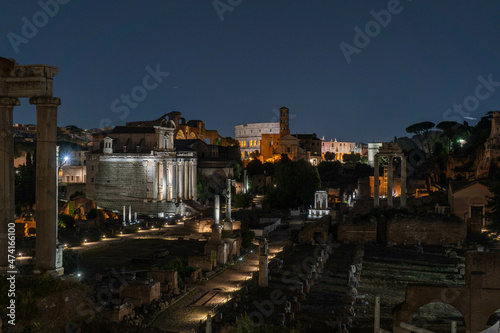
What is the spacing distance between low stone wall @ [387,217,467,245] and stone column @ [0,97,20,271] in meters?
24.9

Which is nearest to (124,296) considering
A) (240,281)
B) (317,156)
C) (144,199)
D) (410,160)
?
(240,281)

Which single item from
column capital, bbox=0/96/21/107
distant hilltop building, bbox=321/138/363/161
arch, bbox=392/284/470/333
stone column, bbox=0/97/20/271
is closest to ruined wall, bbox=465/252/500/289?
arch, bbox=392/284/470/333

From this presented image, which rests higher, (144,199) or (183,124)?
(183,124)

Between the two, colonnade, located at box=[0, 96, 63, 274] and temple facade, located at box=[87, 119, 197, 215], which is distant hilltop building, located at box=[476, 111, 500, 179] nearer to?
temple facade, located at box=[87, 119, 197, 215]

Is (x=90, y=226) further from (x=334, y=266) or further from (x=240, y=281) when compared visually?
(x=334, y=266)

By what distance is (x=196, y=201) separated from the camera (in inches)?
2335

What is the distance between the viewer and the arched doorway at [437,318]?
1425 centimetres

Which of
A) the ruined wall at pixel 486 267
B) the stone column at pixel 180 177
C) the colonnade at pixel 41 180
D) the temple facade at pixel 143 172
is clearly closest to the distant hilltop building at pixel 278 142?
the stone column at pixel 180 177

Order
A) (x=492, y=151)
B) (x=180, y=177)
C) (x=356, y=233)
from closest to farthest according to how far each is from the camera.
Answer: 1. (x=356, y=233)
2. (x=492, y=151)
3. (x=180, y=177)

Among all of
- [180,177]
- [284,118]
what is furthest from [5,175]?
[284,118]

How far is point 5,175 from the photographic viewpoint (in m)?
13.2

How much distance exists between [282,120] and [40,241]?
103592 millimetres

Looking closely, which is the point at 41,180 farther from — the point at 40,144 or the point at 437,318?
the point at 437,318

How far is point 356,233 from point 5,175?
24830 mm
